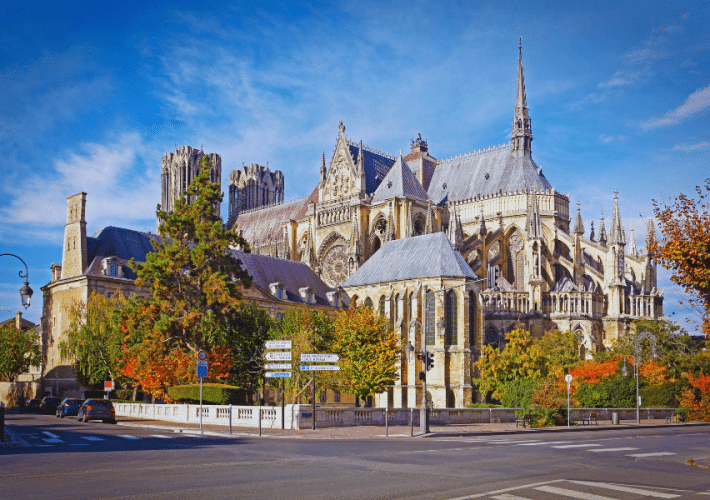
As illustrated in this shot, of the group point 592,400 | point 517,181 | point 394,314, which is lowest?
point 592,400

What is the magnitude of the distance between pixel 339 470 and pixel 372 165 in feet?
214

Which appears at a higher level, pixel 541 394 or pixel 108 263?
pixel 108 263

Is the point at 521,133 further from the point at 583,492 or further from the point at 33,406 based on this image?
the point at 583,492

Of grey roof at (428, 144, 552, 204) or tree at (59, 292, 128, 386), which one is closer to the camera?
tree at (59, 292, 128, 386)

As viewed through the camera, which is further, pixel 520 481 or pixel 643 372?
pixel 643 372

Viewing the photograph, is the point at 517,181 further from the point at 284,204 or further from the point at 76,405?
the point at 76,405

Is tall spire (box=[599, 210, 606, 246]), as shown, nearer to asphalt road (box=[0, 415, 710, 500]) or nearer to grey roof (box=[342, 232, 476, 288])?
grey roof (box=[342, 232, 476, 288])

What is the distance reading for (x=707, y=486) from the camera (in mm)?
13055

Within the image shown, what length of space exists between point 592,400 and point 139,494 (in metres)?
44.4

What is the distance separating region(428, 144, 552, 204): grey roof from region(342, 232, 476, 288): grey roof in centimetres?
1488

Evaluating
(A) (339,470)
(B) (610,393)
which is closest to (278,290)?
(B) (610,393)

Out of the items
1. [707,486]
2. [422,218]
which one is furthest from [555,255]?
[707,486]

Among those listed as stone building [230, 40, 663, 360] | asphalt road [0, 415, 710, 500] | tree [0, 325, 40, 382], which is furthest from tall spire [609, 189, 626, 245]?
tree [0, 325, 40, 382]

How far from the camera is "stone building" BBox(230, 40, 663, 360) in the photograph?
63.9m
